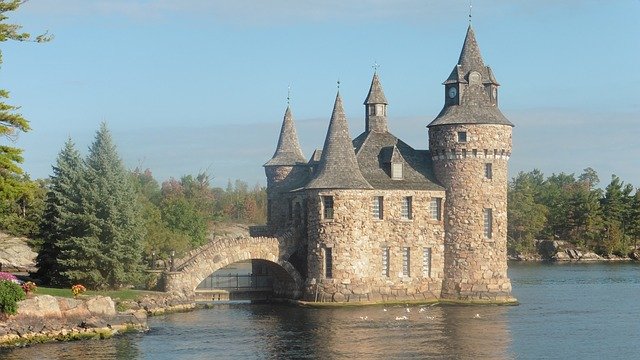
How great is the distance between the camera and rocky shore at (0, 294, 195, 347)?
137 ft

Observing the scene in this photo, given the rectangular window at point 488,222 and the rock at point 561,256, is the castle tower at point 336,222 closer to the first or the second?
the rectangular window at point 488,222

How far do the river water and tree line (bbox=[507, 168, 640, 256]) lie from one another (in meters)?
60.0

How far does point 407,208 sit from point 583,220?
71.1m

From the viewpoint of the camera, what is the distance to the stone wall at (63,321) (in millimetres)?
41906

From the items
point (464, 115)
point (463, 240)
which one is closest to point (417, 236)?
point (463, 240)

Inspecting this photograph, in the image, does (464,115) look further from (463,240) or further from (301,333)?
(301,333)

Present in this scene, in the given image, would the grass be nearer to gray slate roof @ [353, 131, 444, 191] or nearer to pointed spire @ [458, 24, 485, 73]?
gray slate roof @ [353, 131, 444, 191]

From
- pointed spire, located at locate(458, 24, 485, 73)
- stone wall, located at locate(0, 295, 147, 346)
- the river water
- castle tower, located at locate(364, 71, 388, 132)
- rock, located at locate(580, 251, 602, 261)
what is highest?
pointed spire, located at locate(458, 24, 485, 73)

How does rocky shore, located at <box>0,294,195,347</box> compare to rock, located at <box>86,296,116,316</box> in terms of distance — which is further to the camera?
rock, located at <box>86,296,116,316</box>

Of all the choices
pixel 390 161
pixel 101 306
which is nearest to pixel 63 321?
pixel 101 306

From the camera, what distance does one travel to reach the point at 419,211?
58.0 metres

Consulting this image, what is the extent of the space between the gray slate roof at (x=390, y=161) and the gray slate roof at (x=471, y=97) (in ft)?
8.86

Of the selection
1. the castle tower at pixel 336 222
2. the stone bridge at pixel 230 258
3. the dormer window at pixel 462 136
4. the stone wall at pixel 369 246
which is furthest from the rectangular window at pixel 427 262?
the stone bridge at pixel 230 258

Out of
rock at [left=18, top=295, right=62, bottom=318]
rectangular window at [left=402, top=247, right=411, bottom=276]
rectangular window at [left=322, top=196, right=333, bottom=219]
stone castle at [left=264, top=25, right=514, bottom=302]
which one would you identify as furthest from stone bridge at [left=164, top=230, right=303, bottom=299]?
rock at [left=18, top=295, right=62, bottom=318]
